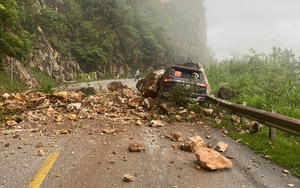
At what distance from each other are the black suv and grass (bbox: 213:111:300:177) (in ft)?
Result: 8.16

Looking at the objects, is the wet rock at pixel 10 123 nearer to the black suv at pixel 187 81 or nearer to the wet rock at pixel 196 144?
the wet rock at pixel 196 144

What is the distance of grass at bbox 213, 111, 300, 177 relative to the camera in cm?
391

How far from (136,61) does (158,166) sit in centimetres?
4150

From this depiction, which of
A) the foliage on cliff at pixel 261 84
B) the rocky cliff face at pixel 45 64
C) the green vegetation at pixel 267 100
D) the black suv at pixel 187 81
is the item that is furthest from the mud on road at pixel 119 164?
the rocky cliff face at pixel 45 64

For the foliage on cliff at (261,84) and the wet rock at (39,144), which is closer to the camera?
the wet rock at (39,144)

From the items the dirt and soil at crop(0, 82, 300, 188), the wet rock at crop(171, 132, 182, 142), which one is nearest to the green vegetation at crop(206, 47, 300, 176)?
the dirt and soil at crop(0, 82, 300, 188)

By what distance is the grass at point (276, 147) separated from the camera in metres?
3.91

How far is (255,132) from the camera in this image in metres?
5.89

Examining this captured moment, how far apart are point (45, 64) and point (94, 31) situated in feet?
40.8

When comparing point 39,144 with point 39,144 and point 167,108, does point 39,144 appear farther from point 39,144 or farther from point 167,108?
point 167,108

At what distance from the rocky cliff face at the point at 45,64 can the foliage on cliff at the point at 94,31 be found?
85 cm

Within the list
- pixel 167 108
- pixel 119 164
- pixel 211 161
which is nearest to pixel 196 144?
pixel 211 161

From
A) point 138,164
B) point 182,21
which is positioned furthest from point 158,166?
point 182,21

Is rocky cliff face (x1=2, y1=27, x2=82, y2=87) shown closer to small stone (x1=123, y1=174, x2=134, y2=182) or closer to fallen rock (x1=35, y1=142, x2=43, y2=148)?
fallen rock (x1=35, y1=142, x2=43, y2=148)
